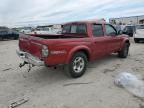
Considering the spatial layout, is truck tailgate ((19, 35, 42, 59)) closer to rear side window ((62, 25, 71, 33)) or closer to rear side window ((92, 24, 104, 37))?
rear side window ((62, 25, 71, 33))

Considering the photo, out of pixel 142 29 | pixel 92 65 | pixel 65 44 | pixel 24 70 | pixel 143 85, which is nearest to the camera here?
pixel 143 85

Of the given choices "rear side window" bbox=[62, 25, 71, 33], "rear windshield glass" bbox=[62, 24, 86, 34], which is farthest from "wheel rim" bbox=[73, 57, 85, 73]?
"rear side window" bbox=[62, 25, 71, 33]

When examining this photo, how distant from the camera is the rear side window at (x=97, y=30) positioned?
6247 millimetres

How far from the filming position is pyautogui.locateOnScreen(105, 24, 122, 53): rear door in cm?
690

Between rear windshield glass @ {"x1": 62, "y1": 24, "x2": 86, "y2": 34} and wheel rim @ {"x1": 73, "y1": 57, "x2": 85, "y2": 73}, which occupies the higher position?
rear windshield glass @ {"x1": 62, "y1": 24, "x2": 86, "y2": 34}

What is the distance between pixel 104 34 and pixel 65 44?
222cm

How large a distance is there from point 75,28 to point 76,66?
1.64 m

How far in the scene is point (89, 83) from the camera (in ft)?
17.0

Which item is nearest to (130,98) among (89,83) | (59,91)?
(89,83)

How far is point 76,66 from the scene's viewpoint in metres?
5.62

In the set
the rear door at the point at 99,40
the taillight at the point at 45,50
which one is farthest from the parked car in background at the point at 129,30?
the taillight at the point at 45,50

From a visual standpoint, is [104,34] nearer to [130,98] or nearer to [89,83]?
[89,83]

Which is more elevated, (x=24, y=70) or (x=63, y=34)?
(x=63, y=34)

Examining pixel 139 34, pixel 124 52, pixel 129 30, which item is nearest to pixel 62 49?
pixel 124 52
